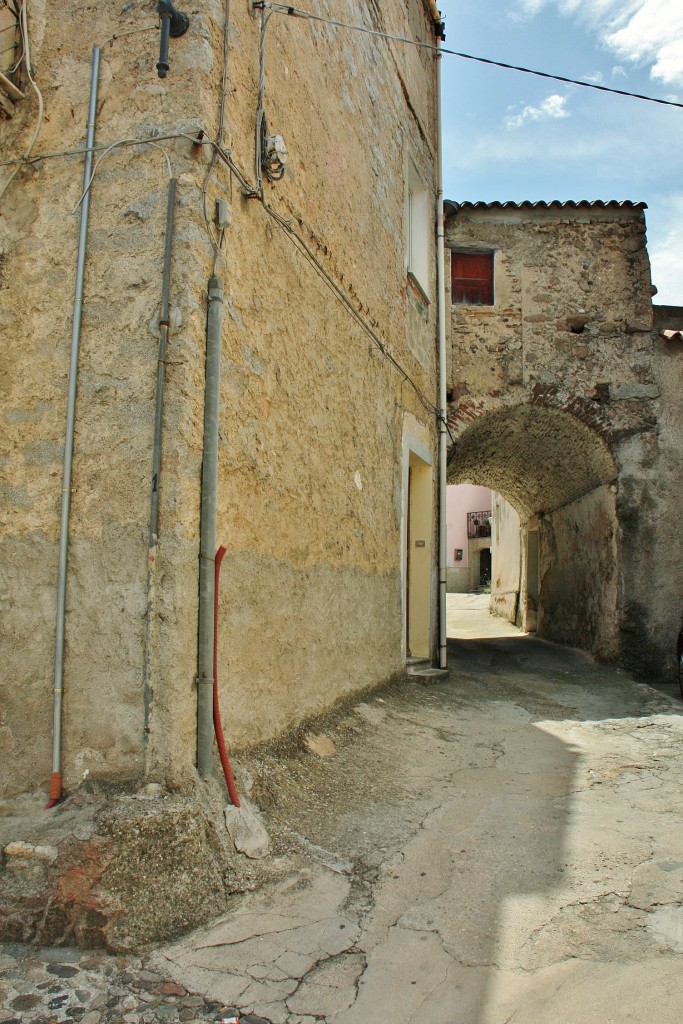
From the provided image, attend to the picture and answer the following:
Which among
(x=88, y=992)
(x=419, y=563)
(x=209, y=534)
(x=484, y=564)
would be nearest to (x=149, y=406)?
(x=209, y=534)

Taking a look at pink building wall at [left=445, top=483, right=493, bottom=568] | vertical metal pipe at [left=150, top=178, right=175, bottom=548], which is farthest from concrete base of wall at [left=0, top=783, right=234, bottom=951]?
pink building wall at [left=445, top=483, right=493, bottom=568]

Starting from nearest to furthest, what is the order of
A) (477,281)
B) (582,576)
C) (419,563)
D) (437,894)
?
(437,894)
(419,563)
(477,281)
(582,576)

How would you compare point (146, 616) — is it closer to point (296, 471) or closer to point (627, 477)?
point (296, 471)

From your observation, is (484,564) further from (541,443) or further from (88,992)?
(88,992)

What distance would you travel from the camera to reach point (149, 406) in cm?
303

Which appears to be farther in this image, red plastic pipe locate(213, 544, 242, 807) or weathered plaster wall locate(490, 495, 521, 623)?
weathered plaster wall locate(490, 495, 521, 623)

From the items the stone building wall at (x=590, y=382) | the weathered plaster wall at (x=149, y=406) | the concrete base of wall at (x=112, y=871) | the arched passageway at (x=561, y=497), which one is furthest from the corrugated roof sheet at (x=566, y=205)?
the concrete base of wall at (x=112, y=871)

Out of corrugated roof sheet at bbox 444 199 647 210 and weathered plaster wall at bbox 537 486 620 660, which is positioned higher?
corrugated roof sheet at bbox 444 199 647 210

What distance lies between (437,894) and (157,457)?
2.03 metres

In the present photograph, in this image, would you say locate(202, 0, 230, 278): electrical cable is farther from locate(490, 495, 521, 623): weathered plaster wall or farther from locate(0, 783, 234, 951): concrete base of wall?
locate(490, 495, 521, 623): weathered plaster wall

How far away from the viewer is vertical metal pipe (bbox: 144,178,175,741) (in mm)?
2887

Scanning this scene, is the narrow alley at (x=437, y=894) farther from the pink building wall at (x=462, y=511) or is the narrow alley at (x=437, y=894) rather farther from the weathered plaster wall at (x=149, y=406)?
the pink building wall at (x=462, y=511)

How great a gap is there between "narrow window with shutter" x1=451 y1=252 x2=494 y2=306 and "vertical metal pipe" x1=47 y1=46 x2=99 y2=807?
265 inches

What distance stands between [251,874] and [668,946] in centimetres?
146
